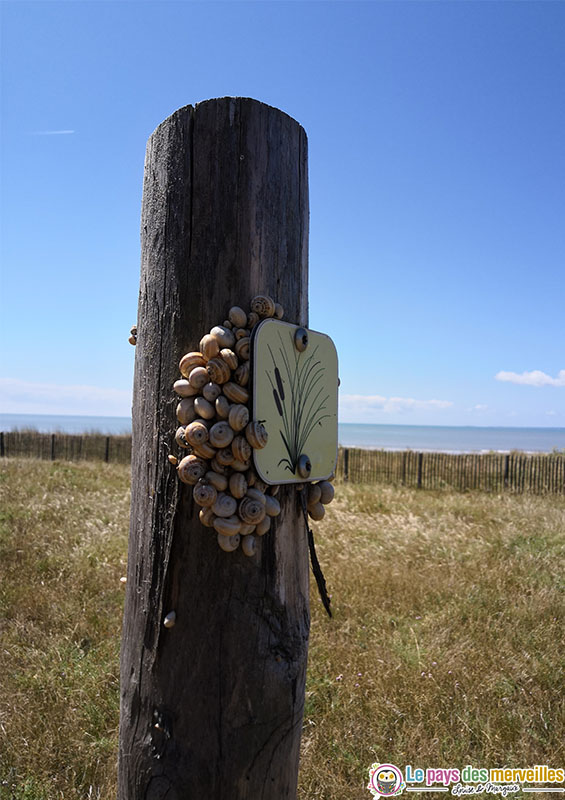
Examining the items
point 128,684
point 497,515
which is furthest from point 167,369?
point 497,515

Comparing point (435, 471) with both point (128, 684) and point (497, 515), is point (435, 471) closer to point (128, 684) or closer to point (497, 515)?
point (497, 515)

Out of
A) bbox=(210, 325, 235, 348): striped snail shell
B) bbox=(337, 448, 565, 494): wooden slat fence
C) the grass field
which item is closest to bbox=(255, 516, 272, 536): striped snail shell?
bbox=(210, 325, 235, 348): striped snail shell

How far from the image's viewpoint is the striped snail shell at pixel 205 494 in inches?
47.0

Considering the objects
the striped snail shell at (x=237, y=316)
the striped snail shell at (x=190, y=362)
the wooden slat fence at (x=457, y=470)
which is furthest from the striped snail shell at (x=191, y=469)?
the wooden slat fence at (x=457, y=470)

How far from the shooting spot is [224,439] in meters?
1.20

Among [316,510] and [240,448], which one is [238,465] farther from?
[316,510]

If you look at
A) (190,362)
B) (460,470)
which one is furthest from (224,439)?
(460,470)

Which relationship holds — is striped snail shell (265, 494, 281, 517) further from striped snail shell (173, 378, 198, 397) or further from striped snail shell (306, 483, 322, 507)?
striped snail shell (173, 378, 198, 397)

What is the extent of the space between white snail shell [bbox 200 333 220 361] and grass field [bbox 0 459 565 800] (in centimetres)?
205

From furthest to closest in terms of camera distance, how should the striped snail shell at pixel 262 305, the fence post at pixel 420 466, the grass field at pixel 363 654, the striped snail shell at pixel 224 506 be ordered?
the fence post at pixel 420 466
the grass field at pixel 363 654
the striped snail shell at pixel 262 305
the striped snail shell at pixel 224 506

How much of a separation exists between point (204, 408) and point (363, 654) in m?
2.68

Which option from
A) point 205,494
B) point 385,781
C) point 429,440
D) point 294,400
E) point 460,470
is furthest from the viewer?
point 429,440

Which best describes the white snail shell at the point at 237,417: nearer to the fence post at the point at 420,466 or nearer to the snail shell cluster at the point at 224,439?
the snail shell cluster at the point at 224,439

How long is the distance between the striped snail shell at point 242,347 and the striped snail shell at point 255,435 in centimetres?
18
